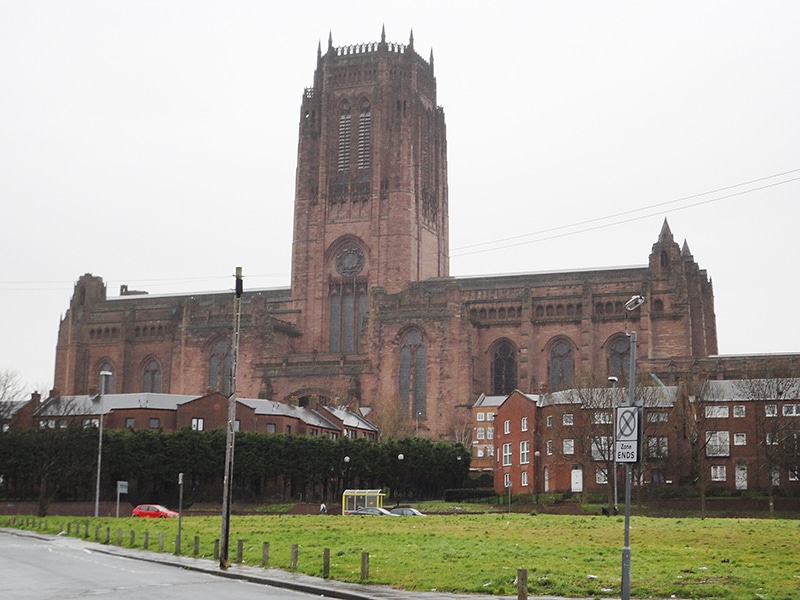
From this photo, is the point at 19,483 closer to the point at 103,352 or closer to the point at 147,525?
the point at 147,525

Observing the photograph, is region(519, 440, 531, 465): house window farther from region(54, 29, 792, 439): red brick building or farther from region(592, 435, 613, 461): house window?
region(54, 29, 792, 439): red brick building

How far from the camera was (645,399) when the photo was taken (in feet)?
250

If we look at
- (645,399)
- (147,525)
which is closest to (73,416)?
(147,525)

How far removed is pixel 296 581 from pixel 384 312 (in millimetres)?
87463

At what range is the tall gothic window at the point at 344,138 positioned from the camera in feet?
423

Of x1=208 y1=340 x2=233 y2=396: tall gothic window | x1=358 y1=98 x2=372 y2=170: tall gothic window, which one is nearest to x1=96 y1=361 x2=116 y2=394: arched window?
x1=208 y1=340 x2=233 y2=396: tall gothic window

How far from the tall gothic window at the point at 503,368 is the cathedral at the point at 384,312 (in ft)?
0.48

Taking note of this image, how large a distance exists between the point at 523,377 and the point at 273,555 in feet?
256

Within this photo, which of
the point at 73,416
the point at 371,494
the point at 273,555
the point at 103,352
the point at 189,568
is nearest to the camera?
the point at 189,568

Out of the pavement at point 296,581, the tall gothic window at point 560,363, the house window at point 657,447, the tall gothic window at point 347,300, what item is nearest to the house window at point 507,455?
the house window at point 657,447

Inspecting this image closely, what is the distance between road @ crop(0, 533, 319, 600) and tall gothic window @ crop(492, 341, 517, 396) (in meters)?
79.7

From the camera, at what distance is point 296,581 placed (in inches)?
1159

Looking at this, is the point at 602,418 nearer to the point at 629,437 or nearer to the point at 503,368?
the point at 503,368

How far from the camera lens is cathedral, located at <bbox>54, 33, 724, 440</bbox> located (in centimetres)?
11212
